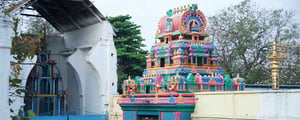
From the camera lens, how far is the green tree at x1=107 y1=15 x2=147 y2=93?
3342 cm

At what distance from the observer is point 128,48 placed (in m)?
34.2

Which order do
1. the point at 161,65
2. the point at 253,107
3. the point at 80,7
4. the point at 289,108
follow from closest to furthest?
the point at 289,108 → the point at 253,107 → the point at 161,65 → the point at 80,7

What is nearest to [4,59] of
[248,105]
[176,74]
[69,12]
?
[248,105]

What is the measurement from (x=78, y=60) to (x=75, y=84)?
298 cm

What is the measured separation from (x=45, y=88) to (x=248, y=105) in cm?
1886

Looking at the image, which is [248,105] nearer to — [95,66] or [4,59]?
[4,59]

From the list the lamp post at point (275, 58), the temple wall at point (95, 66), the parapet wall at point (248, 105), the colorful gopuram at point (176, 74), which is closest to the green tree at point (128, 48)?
the temple wall at point (95, 66)

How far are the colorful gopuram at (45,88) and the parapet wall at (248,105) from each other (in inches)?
566

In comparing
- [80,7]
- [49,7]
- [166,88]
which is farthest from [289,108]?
[49,7]

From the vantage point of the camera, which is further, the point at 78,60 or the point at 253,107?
the point at 78,60

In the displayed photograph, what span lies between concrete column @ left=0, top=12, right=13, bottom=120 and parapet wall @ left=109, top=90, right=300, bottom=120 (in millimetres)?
9662

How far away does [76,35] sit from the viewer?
31.8 m

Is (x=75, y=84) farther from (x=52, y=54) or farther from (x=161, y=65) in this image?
(x=161, y=65)

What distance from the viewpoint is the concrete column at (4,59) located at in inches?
264
